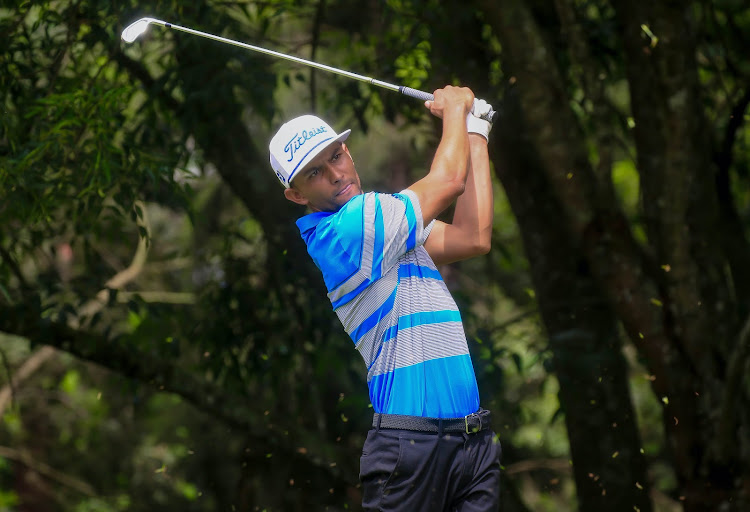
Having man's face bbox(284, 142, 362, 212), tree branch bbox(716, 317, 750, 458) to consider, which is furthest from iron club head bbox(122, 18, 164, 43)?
tree branch bbox(716, 317, 750, 458)

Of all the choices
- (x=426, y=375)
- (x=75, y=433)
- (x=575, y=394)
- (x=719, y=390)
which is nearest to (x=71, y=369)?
(x=75, y=433)

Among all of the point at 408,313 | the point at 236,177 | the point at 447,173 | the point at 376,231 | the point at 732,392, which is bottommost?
the point at 732,392

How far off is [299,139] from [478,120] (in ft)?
1.82

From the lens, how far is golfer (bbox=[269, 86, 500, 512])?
2473 millimetres

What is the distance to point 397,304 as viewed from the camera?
99.6 inches

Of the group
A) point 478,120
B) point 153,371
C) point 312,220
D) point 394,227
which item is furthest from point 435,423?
point 153,371

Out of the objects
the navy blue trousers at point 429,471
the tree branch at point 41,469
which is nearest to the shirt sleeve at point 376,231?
the navy blue trousers at point 429,471

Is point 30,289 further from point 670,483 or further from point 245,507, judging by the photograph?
point 670,483

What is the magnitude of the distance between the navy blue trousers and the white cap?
803mm

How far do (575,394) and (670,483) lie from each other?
24.1ft

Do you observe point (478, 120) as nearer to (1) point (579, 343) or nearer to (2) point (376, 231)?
(2) point (376, 231)

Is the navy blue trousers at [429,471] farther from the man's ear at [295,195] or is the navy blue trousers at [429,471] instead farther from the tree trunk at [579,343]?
the tree trunk at [579,343]

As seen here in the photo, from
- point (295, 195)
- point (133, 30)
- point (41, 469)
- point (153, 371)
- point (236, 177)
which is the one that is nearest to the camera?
point (295, 195)

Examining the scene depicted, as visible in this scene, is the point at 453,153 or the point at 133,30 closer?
the point at 453,153
